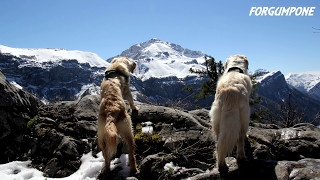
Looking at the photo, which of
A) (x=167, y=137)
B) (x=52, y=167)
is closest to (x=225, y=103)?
(x=167, y=137)

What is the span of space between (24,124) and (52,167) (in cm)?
218

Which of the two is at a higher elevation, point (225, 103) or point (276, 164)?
point (225, 103)

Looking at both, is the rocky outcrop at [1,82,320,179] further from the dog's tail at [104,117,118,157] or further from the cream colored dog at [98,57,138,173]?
the dog's tail at [104,117,118,157]

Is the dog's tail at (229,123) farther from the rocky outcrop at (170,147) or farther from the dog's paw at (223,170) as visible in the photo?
the rocky outcrop at (170,147)

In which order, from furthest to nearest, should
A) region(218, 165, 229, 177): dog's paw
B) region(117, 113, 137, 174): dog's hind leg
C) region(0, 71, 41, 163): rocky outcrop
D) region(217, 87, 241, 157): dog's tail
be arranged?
1. region(0, 71, 41, 163): rocky outcrop
2. region(117, 113, 137, 174): dog's hind leg
3. region(218, 165, 229, 177): dog's paw
4. region(217, 87, 241, 157): dog's tail

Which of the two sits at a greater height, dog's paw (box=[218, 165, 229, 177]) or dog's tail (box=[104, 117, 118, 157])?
dog's tail (box=[104, 117, 118, 157])

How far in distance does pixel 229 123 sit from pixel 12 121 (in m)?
6.46

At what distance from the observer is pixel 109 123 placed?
16.7ft

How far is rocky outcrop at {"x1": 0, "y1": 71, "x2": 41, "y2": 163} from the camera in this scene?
6891 mm

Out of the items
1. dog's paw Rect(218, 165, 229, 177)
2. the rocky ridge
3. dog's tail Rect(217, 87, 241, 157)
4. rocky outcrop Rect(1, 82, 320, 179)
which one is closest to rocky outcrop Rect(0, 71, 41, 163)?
the rocky ridge

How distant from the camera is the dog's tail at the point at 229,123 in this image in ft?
14.7

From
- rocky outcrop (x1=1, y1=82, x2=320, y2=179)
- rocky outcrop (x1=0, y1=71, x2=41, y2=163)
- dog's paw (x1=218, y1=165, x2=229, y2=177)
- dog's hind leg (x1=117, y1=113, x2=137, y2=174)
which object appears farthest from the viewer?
rocky outcrop (x1=0, y1=71, x2=41, y2=163)

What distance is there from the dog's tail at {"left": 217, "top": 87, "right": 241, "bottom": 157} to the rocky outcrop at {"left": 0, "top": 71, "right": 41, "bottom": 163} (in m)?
5.76

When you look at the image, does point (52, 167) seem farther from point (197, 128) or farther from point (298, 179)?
point (298, 179)
